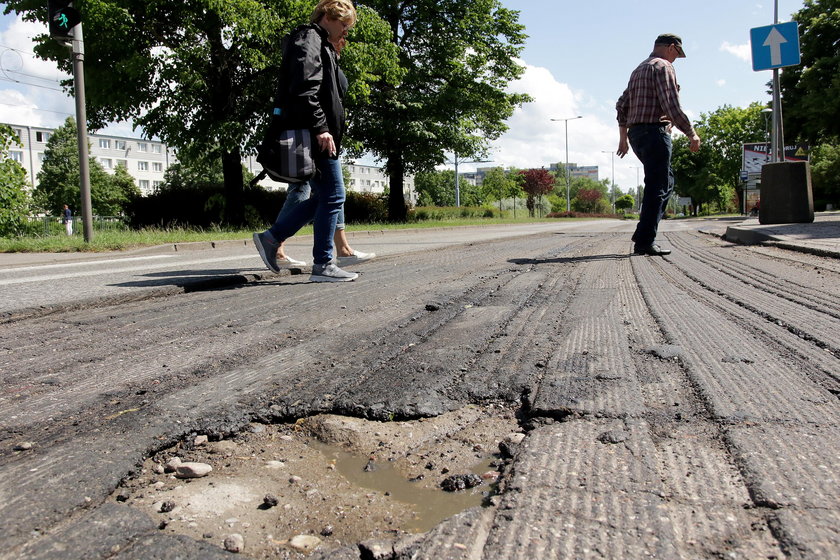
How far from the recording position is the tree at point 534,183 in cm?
6975

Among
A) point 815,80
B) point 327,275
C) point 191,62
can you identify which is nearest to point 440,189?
point 815,80

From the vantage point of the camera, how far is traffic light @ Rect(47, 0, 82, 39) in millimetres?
8942

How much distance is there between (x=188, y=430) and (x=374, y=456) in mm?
530

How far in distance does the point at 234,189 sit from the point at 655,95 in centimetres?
1667

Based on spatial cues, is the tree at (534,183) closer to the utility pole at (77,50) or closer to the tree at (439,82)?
the tree at (439,82)

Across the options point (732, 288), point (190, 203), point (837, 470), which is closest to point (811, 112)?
point (190, 203)

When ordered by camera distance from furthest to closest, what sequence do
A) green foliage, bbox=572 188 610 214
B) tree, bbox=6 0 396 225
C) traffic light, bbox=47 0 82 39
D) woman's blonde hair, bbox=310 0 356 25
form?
green foliage, bbox=572 188 610 214 → tree, bbox=6 0 396 225 → traffic light, bbox=47 0 82 39 → woman's blonde hair, bbox=310 0 356 25

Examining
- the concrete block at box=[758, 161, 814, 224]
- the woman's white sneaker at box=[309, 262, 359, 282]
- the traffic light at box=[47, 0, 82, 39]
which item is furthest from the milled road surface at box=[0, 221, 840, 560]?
the concrete block at box=[758, 161, 814, 224]

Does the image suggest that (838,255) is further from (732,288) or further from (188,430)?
(188,430)

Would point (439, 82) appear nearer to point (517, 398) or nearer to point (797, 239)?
point (797, 239)

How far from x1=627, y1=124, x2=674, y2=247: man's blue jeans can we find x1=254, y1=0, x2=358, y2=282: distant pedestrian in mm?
3234

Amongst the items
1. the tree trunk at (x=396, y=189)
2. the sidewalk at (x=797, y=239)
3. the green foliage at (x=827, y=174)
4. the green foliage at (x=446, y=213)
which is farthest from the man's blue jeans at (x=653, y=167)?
the green foliage at (x=827, y=174)

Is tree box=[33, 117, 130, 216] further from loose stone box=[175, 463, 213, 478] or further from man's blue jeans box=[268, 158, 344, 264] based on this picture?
loose stone box=[175, 463, 213, 478]

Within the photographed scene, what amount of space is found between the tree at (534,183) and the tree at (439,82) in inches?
1689
